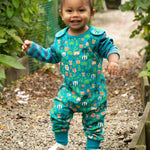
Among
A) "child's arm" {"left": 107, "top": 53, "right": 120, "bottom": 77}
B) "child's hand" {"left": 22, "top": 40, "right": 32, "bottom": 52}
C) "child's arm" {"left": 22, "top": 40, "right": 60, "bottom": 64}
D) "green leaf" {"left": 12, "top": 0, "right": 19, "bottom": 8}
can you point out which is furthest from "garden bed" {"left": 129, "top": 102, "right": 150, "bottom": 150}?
"green leaf" {"left": 12, "top": 0, "right": 19, "bottom": 8}

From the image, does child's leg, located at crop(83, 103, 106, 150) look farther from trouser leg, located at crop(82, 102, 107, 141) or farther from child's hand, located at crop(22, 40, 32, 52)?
child's hand, located at crop(22, 40, 32, 52)

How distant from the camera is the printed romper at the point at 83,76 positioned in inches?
101

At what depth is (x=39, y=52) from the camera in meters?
2.67

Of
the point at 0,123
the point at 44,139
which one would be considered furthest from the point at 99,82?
the point at 0,123

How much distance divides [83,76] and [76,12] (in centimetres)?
47

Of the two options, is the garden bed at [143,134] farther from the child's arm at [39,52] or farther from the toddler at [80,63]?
the child's arm at [39,52]

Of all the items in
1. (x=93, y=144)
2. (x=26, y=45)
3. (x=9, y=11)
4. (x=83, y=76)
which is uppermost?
(x=9, y=11)

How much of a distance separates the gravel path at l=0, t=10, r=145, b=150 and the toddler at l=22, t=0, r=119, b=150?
1.85ft

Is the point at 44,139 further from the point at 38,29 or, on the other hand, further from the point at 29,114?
the point at 38,29

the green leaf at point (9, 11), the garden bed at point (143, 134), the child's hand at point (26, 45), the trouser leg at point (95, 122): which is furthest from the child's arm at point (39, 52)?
the green leaf at point (9, 11)

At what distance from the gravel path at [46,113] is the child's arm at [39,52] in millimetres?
870

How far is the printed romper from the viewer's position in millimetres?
2562

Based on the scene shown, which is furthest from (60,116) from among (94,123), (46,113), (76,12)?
(46,113)

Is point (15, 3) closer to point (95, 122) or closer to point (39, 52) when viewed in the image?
point (39, 52)
